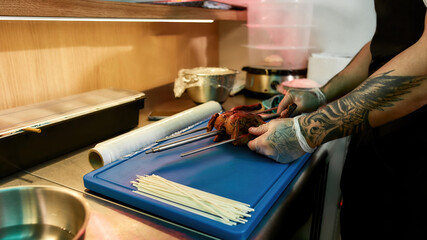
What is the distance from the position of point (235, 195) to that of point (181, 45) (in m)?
1.64

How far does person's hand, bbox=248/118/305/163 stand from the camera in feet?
3.60

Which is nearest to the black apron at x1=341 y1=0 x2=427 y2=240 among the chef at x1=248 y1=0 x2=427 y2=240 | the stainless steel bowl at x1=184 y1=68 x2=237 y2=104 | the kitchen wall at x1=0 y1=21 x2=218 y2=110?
the chef at x1=248 y1=0 x2=427 y2=240

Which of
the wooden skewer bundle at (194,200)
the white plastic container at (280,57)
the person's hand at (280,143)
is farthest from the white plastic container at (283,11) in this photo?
the wooden skewer bundle at (194,200)

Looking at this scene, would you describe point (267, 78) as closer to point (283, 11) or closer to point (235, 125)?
point (283, 11)

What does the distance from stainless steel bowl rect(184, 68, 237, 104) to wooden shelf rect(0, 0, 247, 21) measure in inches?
12.9

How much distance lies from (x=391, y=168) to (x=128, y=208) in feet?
3.45

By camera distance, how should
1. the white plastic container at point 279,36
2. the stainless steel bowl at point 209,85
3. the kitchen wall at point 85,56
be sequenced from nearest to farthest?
1. the kitchen wall at point 85,56
2. the stainless steel bowl at point 209,85
3. the white plastic container at point 279,36

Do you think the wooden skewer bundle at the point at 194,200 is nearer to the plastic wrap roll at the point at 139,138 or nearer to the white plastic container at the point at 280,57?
the plastic wrap roll at the point at 139,138

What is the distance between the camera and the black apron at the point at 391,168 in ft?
3.84

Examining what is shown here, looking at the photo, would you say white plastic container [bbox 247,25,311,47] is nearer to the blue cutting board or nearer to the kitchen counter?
the kitchen counter

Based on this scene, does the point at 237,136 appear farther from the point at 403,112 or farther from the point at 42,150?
the point at 42,150

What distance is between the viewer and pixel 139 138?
4.00 ft

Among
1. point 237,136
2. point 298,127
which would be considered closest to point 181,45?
point 237,136

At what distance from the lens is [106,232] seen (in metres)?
0.79
